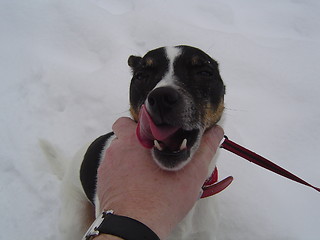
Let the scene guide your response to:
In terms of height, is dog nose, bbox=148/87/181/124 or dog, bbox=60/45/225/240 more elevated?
dog nose, bbox=148/87/181/124

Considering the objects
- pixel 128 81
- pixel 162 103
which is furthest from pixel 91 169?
pixel 128 81

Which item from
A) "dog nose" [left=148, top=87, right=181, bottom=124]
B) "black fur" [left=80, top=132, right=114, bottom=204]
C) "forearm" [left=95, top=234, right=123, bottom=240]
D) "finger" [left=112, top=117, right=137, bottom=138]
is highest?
"dog nose" [left=148, top=87, right=181, bottom=124]

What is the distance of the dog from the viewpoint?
1.47 m

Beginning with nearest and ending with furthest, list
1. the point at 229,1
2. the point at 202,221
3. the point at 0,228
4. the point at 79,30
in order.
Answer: the point at 202,221, the point at 0,228, the point at 79,30, the point at 229,1

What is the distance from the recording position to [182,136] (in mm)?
1620

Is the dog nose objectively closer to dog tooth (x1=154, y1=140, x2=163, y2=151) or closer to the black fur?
dog tooth (x1=154, y1=140, x2=163, y2=151)

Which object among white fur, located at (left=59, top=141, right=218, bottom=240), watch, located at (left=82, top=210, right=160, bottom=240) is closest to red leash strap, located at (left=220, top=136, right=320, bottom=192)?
white fur, located at (left=59, top=141, right=218, bottom=240)

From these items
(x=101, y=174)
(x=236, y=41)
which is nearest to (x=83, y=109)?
(x=101, y=174)

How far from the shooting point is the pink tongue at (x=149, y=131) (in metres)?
1.42

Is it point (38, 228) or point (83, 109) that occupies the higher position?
point (83, 109)

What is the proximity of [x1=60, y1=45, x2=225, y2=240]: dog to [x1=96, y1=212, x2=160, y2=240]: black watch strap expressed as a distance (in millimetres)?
382

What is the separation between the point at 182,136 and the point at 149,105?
0.34 meters

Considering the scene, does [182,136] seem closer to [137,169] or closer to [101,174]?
[137,169]

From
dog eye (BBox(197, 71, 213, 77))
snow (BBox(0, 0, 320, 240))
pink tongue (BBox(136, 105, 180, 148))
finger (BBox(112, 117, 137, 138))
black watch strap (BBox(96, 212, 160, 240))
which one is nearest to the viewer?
black watch strap (BBox(96, 212, 160, 240))
